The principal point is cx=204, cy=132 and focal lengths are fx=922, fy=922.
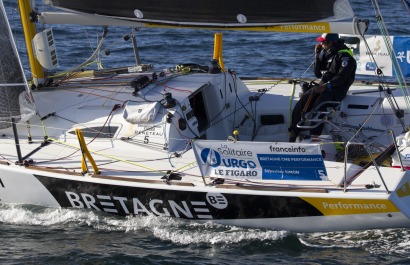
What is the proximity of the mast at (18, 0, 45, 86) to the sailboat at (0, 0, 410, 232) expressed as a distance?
0.23 meters

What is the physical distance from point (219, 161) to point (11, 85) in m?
3.32

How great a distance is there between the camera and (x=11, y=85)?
12344 mm

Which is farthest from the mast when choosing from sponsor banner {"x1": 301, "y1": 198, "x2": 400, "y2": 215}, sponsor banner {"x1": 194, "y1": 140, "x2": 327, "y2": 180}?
sponsor banner {"x1": 301, "y1": 198, "x2": 400, "y2": 215}

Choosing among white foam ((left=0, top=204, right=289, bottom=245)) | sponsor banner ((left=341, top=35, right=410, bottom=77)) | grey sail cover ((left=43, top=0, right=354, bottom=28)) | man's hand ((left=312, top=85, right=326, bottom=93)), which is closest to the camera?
white foam ((left=0, top=204, right=289, bottom=245))

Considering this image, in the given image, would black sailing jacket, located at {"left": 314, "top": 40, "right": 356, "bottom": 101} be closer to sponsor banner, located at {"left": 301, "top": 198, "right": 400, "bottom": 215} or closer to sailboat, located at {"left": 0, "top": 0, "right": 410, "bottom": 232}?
sailboat, located at {"left": 0, "top": 0, "right": 410, "bottom": 232}

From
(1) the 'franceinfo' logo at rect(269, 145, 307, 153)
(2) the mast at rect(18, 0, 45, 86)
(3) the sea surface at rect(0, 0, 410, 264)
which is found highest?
(2) the mast at rect(18, 0, 45, 86)

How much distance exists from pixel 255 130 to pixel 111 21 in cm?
274

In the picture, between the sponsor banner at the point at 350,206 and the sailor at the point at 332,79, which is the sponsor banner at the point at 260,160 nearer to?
the sponsor banner at the point at 350,206

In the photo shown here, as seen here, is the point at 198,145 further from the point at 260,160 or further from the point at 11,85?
the point at 11,85

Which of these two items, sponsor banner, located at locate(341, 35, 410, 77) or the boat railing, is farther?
sponsor banner, located at locate(341, 35, 410, 77)

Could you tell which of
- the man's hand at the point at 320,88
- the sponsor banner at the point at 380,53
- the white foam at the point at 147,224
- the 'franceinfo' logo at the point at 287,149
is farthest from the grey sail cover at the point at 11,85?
the sponsor banner at the point at 380,53

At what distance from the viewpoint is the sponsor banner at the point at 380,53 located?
14.8 metres

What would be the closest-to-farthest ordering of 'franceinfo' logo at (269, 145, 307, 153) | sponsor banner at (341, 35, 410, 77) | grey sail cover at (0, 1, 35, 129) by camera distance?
'franceinfo' logo at (269, 145, 307, 153) < grey sail cover at (0, 1, 35, 129) < sponsor banner at (341, 35, 410, 77)

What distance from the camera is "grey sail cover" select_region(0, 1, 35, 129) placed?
1238 cm
